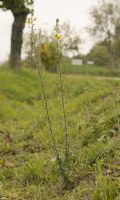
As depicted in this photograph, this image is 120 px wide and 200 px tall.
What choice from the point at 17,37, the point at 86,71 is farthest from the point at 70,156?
the point at 86,71

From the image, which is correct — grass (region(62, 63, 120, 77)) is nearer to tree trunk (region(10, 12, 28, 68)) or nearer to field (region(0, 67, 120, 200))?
tree trunk (region(10, 12, 28, 68))

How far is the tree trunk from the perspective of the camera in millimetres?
26144

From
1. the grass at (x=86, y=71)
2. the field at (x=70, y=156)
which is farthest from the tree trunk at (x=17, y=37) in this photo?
the grass at (x=86, y=71)

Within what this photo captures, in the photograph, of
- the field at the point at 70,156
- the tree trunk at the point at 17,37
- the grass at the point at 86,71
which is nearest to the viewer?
the field at the point at 70,156

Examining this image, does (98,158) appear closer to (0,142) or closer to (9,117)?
(0,142)

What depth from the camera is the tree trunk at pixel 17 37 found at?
26144 mm

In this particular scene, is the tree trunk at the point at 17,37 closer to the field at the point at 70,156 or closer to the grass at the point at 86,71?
the field at the point at 70,156

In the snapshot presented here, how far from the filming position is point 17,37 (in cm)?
2661

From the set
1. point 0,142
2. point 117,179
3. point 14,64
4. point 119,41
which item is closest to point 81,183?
point 117,179

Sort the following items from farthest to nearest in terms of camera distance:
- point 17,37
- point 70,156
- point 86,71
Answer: point 86,71 → point 17,37 → point 70,156

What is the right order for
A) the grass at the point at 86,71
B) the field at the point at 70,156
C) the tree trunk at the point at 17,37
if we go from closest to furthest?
the field at the point at 70,156 → the tree trunk at the point at 17,37 → the grass at the point at 86,71

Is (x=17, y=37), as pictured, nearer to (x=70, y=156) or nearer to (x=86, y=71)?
(x=70, y=156)

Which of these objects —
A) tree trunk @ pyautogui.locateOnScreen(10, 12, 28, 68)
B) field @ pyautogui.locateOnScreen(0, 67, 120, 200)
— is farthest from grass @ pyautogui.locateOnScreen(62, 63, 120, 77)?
field @ pyautogui.locateOnScreen(0, 67, 120, 200)

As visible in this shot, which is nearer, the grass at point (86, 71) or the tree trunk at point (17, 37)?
the tree trunk at point (17, 37)
